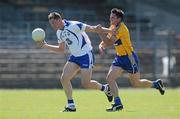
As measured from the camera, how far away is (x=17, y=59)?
32406mm

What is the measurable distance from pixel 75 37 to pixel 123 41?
1110 mm

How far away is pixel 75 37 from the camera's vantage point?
56.6ft

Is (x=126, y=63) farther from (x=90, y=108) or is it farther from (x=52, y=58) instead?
(x=52, y=58)

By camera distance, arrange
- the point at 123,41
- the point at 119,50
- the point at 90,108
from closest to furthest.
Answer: the point at 123,41
the point at 119,50
the point at 90,108

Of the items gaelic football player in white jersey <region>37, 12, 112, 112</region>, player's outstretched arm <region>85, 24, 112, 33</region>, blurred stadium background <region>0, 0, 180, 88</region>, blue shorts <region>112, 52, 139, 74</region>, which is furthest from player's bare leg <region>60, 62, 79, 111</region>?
blurred stadium background <region>0, 0, 180, 88</region>

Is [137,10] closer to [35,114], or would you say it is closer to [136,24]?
[136,24]

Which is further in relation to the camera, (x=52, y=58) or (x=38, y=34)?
(x=52, y=58)

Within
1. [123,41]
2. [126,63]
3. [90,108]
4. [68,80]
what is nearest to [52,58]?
[90,108]

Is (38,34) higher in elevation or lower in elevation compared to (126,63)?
higher

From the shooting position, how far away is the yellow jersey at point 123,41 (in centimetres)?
1731

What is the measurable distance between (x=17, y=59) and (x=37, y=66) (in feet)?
3.00

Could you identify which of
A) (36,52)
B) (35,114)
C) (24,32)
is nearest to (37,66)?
(36,52)

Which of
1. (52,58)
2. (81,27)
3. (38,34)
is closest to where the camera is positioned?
(81,27)

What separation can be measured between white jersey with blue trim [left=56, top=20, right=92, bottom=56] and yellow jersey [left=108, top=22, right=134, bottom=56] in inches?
27.3
